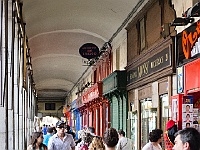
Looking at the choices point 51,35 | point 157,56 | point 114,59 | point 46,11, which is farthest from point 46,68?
point 157,56

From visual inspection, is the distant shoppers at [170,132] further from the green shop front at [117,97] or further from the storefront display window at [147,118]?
the green shop front at [117,97]

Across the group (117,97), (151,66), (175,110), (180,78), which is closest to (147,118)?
(151,66)

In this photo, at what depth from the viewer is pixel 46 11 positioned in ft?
54.2

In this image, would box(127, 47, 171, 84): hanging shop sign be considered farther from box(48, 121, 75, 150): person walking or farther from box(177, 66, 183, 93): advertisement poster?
box(48, 121, 75, 150): person walking

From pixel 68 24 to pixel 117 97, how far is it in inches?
141

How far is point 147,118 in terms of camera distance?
1308 cm

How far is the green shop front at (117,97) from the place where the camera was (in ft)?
53.4

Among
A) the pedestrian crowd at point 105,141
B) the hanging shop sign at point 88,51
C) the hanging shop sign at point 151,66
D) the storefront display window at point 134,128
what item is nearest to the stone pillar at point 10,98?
the pedestrian crowd at point 105,141

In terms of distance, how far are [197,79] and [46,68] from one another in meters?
27.2

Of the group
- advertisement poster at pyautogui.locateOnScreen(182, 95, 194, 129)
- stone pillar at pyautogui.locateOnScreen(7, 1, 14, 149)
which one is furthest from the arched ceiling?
advertisement poster at pyautogui.locateOnScreen(182, 95, 194, 129)

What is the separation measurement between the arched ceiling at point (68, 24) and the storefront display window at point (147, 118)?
2707mm

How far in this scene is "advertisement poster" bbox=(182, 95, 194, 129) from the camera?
25.6 feet

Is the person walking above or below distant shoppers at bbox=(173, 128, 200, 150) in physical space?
below

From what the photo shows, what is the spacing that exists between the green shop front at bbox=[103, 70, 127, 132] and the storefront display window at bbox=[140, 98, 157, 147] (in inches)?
95.7
